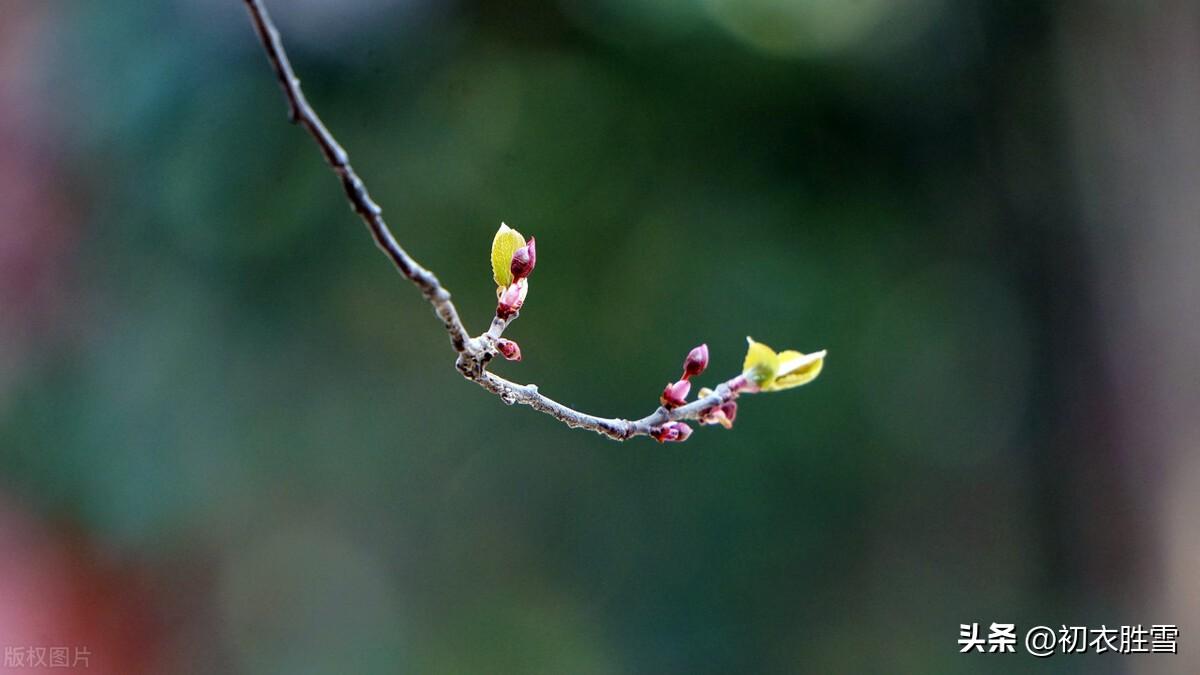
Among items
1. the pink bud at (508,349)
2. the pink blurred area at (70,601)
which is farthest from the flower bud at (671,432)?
the pink blurred area at (70,601)

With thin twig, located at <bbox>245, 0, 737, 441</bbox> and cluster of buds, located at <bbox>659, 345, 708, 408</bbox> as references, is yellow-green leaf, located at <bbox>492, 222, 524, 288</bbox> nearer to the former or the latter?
thin twig, located at <bbox>245, 0, 737, 441</bbox>

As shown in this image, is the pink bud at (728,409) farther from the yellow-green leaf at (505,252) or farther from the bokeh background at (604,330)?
the bokeh background at (604,330)

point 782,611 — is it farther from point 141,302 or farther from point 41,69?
point 41,69

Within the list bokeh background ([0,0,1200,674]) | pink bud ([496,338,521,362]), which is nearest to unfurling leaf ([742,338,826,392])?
pink bud ([496,338,521,362])

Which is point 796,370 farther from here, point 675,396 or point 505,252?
point 505,252

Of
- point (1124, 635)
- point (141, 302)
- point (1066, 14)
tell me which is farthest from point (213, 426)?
point (1066, 14)

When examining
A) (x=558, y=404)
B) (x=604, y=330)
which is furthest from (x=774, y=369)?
(x=604, y=330)
